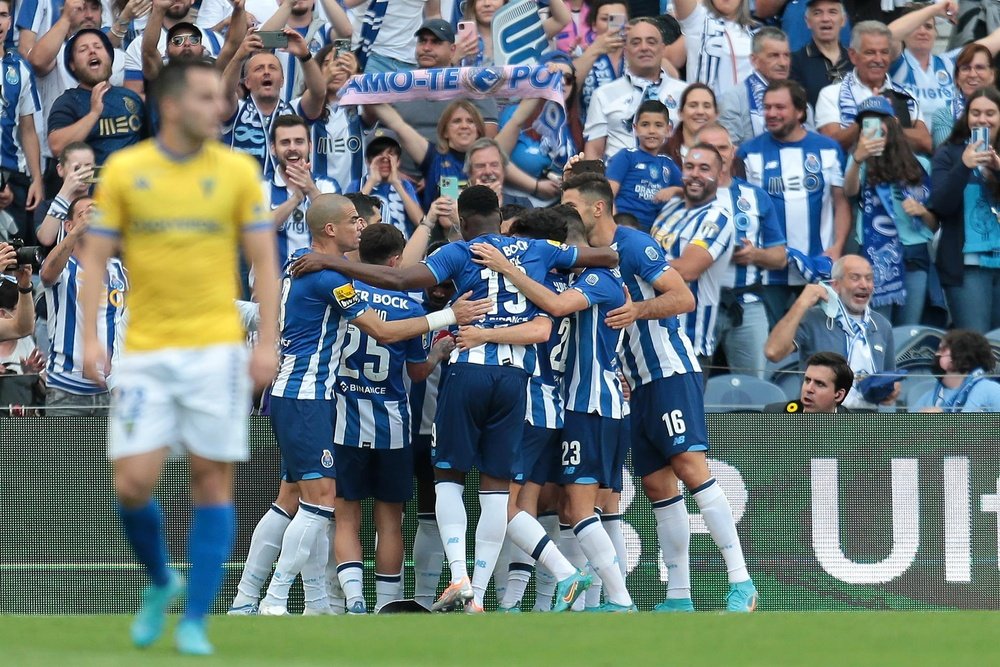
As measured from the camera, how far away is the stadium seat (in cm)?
1030

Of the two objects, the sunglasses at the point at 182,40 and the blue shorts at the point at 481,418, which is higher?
the sunglasses at the point at 182,40

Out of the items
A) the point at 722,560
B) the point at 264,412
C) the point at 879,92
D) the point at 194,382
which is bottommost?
the point at 722,560

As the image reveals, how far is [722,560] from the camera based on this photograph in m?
10.3

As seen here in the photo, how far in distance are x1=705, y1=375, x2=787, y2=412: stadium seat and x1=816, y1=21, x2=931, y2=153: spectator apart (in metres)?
3.14

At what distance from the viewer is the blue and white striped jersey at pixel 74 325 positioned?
10.2 metres

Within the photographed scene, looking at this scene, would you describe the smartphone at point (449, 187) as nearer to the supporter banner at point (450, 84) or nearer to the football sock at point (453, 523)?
the supporter banner at point (450, 84)

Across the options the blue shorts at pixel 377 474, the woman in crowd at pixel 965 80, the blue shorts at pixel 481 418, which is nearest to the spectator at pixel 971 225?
the woman in crowd at pixel 965 80

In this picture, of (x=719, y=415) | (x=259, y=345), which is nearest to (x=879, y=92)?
(x=719, y=415)

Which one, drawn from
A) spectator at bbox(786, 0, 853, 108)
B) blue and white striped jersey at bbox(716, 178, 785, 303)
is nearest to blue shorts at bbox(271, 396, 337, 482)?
blue and white striped jersey at bbox(716, 178, 785, 303)

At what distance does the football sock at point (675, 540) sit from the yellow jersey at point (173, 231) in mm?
4340

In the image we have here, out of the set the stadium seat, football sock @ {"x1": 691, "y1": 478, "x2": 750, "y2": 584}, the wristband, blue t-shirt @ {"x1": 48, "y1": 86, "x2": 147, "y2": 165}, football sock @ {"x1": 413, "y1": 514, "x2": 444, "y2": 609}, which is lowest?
football sock @ {"x1": 413, "y1": 514, "x2": 444, "y2": 609}

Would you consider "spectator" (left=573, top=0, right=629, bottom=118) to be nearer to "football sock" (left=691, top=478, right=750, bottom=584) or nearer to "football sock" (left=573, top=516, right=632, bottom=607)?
"football sock" (left=691, top=478, right=750, bottom=584)

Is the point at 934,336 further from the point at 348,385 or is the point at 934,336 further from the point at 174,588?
the point at 174,588

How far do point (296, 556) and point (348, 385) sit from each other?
1.03m
